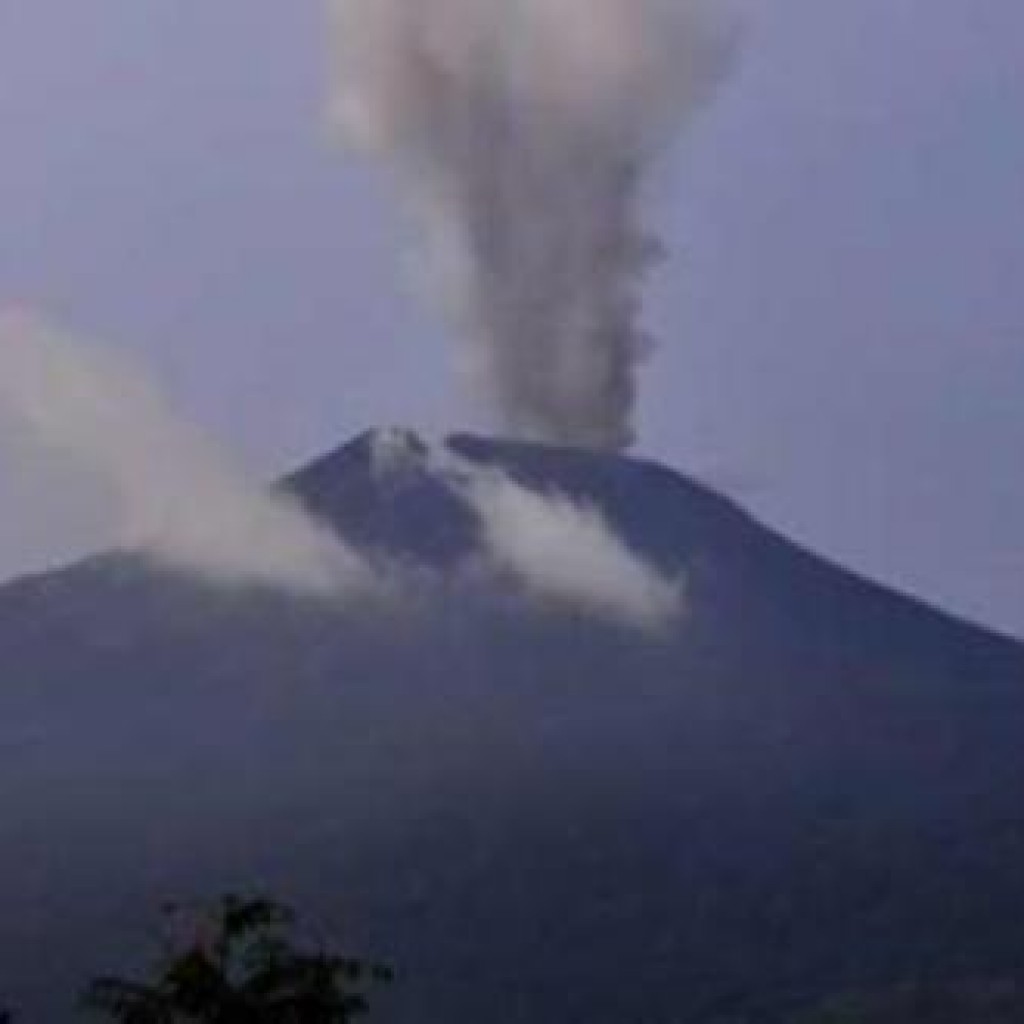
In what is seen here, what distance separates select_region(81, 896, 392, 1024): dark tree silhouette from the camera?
972 inches

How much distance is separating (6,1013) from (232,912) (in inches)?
84.3

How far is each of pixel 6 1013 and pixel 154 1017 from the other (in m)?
2.30

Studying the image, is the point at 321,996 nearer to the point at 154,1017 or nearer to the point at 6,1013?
the point at 154,1017

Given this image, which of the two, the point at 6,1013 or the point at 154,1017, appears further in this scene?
the point at 6,1013

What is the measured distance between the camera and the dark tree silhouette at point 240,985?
81.0 ft

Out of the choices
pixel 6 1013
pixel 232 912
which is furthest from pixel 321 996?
pixel 6 1013

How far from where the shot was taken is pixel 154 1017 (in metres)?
24.6

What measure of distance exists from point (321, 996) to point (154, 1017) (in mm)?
1179

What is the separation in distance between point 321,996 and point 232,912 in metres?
0.99

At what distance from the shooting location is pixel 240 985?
984 inches

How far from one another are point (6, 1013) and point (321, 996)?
2.82m

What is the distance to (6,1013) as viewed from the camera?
26.5 m

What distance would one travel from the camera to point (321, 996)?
985 inches

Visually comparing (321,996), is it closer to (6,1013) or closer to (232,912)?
(232,912)
